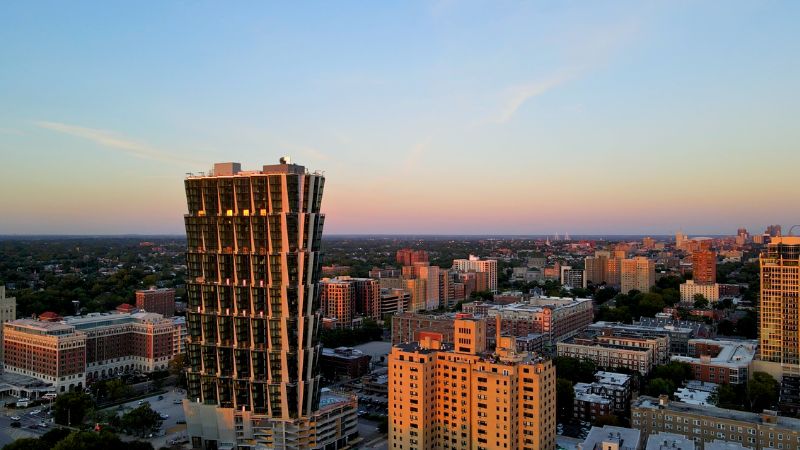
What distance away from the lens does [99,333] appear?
72000 mm

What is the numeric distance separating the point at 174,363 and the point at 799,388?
65882 millimetres

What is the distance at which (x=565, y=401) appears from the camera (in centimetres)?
5488

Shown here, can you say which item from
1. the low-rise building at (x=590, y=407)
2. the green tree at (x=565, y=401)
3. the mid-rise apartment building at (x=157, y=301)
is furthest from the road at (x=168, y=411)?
the mid-rise apartment building at (x=157, y=301)

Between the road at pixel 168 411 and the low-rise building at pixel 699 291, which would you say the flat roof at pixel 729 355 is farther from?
the road at pixel 168 411

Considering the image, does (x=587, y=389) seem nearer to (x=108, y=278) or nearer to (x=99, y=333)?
(x=99, y=333)

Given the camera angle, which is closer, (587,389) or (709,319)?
(587,389)

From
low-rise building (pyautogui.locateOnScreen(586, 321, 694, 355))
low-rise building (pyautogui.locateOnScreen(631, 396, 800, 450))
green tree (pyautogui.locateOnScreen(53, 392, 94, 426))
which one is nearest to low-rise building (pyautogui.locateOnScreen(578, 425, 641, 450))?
low-rise building (pyautogui.locateOnScreen(631, 396, 800, 450))

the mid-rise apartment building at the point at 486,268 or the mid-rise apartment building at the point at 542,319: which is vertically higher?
the mid-rise apartment building at the point at 486,268

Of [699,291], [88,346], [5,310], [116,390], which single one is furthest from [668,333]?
[5,310]

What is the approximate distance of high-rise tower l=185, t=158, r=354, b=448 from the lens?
146 ft

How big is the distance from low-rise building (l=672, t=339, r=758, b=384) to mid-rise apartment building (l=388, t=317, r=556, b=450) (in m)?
33.0

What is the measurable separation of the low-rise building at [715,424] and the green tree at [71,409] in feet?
148

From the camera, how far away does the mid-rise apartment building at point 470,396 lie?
128 ft

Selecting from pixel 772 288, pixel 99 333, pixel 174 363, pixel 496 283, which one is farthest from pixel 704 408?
pixel 496 283
